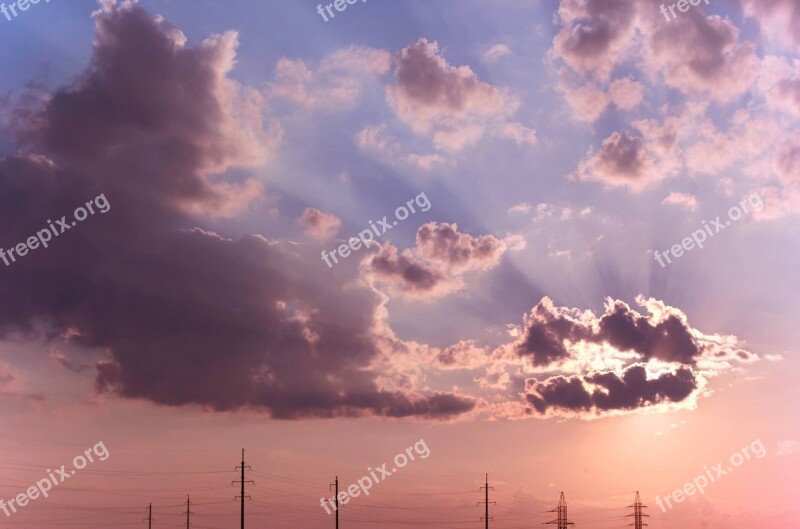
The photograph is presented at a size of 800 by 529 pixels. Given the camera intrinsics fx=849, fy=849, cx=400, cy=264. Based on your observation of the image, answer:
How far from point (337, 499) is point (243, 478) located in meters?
21.1

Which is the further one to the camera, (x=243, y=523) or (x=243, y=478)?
(x=243, y=478)

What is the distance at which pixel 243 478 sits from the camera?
17962 centimetres

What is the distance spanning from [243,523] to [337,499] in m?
27.2

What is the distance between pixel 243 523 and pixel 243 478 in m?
16.9

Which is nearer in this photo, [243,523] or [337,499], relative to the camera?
[243,523]

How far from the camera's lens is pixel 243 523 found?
537ft
